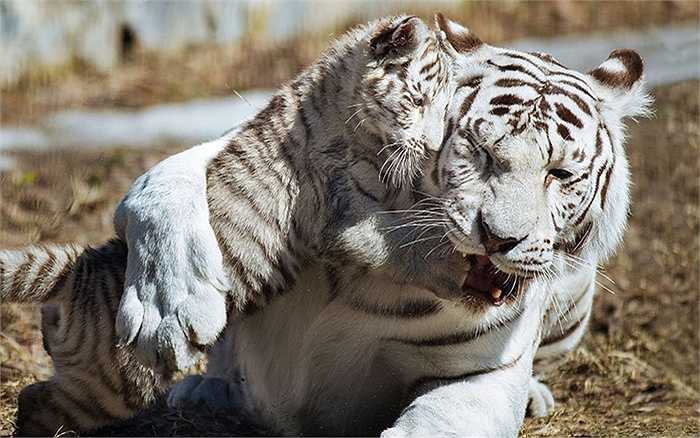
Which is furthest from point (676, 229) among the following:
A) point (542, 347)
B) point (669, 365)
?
point (542, 347)

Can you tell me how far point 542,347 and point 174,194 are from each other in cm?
145

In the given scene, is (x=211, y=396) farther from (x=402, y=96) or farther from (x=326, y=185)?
(x=402, y=96)

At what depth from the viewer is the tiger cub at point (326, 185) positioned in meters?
2.70

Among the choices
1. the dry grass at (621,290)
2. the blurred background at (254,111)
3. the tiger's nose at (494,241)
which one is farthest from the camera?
the blurred background at (254,111)

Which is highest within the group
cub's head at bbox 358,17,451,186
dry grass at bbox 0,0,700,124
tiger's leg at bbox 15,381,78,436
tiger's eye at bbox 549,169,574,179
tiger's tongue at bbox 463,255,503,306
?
cub's head at bbox 358,17,451,186

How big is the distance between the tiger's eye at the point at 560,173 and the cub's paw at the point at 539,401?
3.67 feet

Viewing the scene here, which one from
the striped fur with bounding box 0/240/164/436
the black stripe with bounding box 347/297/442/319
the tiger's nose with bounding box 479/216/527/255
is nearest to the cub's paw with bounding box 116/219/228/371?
the striped fur with bounding box 0/240/164/436

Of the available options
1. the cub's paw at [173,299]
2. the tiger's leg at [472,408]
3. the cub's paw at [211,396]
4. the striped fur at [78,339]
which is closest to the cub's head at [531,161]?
the tiger's leg at [472,408]

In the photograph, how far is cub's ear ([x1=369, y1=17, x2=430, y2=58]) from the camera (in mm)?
2764

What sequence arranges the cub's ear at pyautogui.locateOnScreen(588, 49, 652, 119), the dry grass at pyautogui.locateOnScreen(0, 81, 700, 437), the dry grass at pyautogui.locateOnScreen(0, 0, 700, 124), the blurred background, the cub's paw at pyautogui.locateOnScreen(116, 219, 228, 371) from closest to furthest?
the cub's paw at pyautogui.locateOnScreen(116, 219, 228, 371)
the cub's ear at pyautogui.locateOnScreen(588, 49, 652, 119)
the dry grass at pyautogui.locateOnScreen(0, 81, 700, 437)
the blurred background
the dry grass at pyautogui.locateOnScreen(0, 0, 700, 124)

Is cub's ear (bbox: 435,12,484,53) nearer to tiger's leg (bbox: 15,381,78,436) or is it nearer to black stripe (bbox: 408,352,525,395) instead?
black stripe (bbox: 408,352,525,395)

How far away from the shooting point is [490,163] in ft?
8.73

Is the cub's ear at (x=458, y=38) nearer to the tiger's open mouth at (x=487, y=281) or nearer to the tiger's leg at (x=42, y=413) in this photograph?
the tiger's open mouth at (x=487, y=281)

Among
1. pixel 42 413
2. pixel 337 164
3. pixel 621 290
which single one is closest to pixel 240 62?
pixel 621 290
